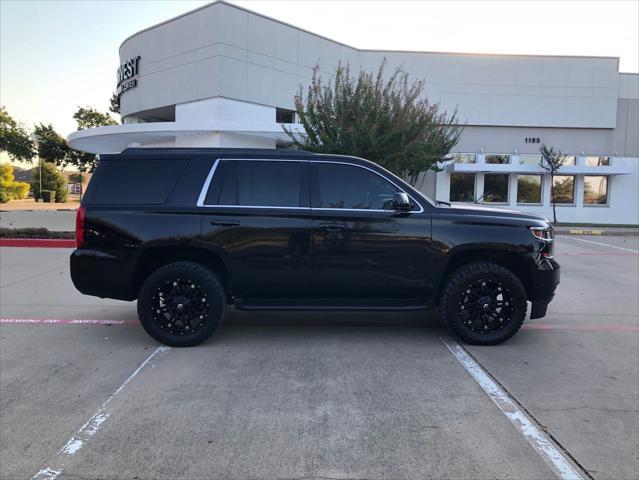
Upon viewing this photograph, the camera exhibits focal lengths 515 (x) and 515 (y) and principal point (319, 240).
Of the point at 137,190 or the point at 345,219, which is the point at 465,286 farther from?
the point at 137,190

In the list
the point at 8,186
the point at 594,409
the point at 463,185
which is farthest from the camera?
the point at 8,186

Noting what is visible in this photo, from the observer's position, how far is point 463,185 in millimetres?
29859

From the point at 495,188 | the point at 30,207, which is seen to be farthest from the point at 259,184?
the point at 30,207

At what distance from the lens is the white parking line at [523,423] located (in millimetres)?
3201

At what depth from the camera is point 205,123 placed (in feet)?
81.3

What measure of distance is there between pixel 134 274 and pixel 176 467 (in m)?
2.86

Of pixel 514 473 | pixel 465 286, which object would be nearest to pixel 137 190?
pixel 465 286

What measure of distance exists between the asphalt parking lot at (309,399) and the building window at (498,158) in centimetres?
2353

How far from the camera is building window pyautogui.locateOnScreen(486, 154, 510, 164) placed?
2923cm

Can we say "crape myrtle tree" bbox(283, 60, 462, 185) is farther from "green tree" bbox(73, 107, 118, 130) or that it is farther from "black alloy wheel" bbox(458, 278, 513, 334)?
"green tree" bbox(73, 107, 118, 130)

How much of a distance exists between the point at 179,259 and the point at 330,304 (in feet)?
5.66

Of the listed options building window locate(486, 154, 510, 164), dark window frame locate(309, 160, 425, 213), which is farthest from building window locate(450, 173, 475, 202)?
dark window frame locate(309, 160, 425, 213)

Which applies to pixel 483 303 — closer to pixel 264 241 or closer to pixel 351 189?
pixel 351 189

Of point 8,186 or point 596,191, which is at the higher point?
point 596,191
